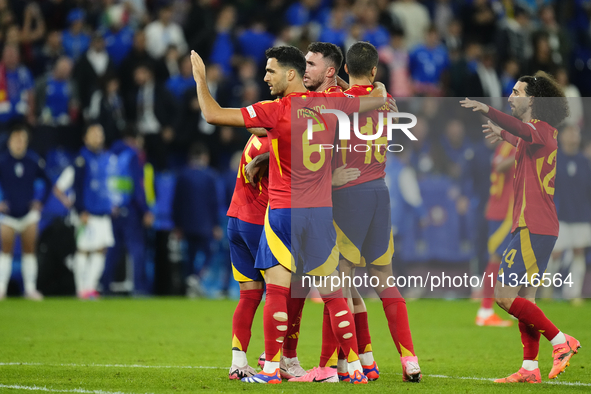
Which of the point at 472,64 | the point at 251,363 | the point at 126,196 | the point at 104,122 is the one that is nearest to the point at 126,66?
the point at 104,122

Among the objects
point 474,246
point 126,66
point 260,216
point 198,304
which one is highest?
point 126,66

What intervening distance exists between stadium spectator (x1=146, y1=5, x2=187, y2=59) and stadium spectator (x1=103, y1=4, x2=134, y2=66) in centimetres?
39

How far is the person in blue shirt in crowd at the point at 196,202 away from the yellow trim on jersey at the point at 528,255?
28.6ft

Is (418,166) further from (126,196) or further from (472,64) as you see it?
(472,64)

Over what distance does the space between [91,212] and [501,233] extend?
22.9 feet

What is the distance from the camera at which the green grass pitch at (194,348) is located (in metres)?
6.11

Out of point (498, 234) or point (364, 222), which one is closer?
point (364, 222)

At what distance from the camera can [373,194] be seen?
21.5ft

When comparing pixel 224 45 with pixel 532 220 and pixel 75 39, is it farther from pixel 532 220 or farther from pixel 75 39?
pixel 532 220

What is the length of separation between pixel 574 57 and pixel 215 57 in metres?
7.56

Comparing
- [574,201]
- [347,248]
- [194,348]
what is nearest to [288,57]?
[347,248]

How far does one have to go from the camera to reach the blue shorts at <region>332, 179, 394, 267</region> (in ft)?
21.4

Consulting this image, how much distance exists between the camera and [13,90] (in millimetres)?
15195

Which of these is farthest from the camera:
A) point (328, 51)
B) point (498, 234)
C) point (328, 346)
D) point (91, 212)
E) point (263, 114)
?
point (91, 212)
